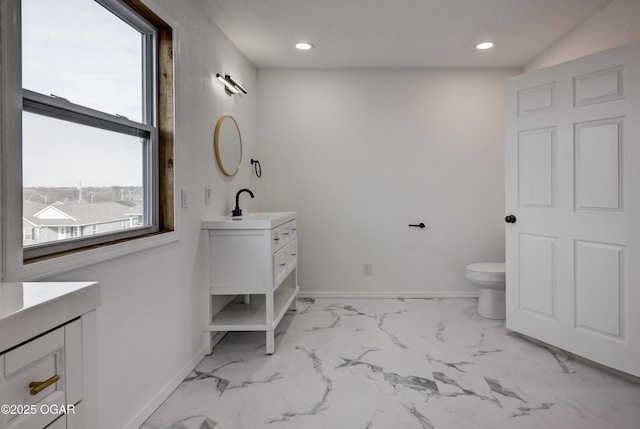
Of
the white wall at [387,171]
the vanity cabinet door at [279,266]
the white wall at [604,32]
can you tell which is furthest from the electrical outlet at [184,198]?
the white wall at [604,32]

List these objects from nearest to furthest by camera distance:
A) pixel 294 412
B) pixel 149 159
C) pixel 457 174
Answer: pixel 294 412
pixel 149 159
pixel 457 174

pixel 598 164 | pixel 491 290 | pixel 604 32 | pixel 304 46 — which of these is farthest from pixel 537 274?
pixel 304 46

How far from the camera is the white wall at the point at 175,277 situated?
5.43ft

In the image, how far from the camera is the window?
4.44ft

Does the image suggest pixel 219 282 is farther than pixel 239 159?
No

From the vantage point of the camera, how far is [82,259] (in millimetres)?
1458

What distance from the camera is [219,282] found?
263cm

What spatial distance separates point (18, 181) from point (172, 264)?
3.54ft

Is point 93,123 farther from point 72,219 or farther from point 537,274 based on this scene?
point 537,274

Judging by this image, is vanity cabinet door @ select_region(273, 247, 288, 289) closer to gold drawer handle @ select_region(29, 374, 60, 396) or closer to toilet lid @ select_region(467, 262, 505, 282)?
toilet lid @ select_region(467, 262, 505, 282)

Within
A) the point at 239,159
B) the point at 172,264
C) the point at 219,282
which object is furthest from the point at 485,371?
the point at 239,159

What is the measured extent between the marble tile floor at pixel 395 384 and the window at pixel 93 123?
0.98 m

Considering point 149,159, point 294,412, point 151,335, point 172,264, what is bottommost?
point 294,412

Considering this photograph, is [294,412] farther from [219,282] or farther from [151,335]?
[219,282]
